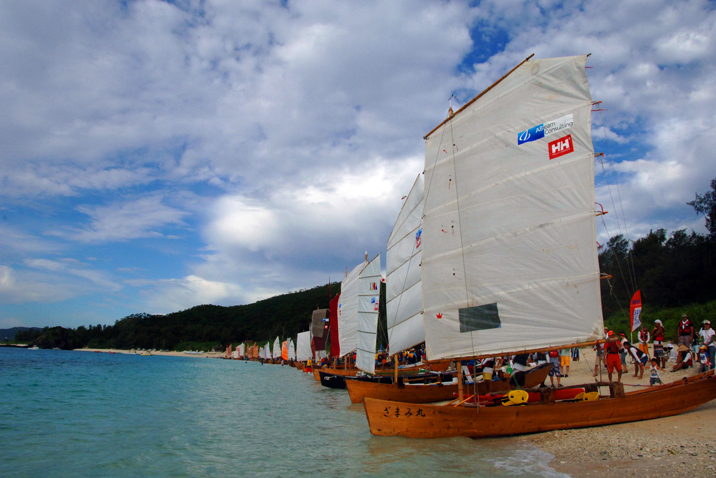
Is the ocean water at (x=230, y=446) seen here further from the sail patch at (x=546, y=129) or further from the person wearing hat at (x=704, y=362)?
the sail patch at (x=546, y=129)

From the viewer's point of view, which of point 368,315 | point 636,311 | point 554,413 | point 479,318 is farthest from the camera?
point 368,315

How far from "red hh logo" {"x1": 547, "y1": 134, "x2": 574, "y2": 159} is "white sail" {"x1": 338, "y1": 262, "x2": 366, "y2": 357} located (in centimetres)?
1736

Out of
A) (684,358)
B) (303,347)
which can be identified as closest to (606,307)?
(684,358)

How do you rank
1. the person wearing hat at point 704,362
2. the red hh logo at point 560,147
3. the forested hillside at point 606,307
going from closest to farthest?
the red hh logo at point 560,147 → the person wearing hat at point 704,362 → the forested hillside at point 606,307

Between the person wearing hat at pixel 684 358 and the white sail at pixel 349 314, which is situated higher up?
the white sail at pixel 349 314

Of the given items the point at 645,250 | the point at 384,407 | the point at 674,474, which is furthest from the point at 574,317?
the point at 645,250

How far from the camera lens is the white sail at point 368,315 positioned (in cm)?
→ 2083

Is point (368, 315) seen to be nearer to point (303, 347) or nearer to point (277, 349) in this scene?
point (303, 347)

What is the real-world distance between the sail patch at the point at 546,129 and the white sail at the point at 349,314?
55.6ft

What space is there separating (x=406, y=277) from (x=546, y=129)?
8.78 m

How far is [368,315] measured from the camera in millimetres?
21797

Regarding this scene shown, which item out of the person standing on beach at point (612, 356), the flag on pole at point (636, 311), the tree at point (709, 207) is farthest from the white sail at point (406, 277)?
the tree at point (709, 207)

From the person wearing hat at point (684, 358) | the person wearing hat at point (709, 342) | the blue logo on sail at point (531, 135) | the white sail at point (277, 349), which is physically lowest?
the white sail at point (277, 349)

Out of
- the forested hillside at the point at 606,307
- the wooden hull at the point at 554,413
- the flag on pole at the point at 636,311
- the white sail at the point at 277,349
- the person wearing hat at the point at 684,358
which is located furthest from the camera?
the white sail at the point at 277,349
